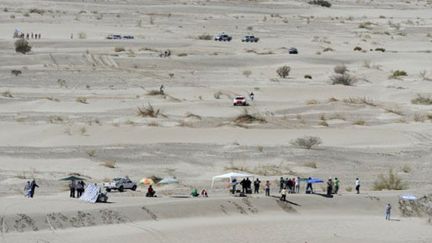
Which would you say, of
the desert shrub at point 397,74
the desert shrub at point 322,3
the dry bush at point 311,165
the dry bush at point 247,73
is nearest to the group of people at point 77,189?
the dry bush at point 311,165

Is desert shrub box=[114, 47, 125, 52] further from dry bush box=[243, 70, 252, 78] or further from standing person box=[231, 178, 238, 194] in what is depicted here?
standing person box=[231, 178, 238, 194]

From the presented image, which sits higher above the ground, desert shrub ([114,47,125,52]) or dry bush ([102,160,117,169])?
desert shrub ([114,47,125,52])

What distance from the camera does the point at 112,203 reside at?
3078 centimetres

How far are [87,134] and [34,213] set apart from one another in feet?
53.7

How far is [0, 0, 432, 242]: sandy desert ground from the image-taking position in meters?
30.1

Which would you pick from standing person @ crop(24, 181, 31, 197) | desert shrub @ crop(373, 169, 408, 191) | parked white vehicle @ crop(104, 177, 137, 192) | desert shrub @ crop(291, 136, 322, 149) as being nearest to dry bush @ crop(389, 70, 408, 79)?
desert shrub @ crop(291, 136, 322, 149)

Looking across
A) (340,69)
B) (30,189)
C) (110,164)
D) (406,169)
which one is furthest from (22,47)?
(30,189)

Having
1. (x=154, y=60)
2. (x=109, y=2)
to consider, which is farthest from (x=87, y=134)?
(x=109, y=2)

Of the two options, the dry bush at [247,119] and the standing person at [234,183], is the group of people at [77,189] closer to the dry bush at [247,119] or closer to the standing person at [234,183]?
the standing person at [234,183]

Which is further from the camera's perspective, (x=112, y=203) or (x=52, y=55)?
(x=52, y=55)

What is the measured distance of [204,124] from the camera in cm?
4872

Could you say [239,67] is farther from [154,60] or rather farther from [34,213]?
[34,213]

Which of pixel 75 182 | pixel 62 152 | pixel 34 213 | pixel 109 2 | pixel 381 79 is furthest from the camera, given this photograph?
pixel 109 2

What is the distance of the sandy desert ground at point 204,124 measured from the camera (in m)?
30.1
